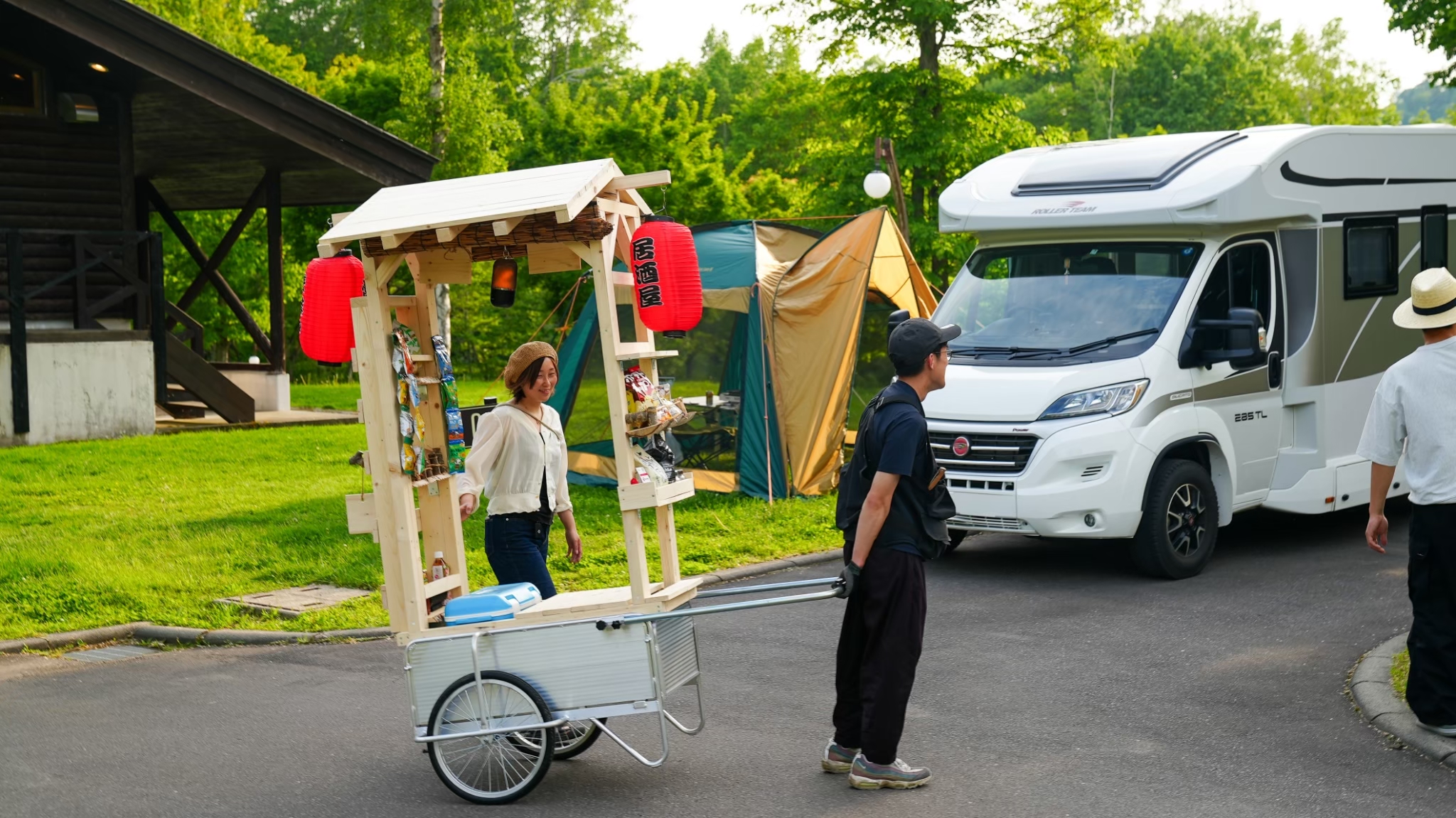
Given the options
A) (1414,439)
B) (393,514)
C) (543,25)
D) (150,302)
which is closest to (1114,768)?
(1414,439)

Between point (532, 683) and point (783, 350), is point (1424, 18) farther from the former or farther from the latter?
point (532, 683)

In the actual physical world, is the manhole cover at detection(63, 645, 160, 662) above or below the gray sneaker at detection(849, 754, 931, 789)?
above

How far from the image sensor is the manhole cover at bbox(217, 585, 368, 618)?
896cm

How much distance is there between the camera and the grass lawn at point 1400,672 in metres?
6.52

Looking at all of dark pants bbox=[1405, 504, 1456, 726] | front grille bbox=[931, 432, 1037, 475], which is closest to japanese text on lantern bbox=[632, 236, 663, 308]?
dark pants bbox=[1405, 504, 1456, 726]

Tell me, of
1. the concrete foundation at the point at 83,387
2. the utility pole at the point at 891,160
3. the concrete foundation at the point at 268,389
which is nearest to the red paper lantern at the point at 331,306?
the utility pole at the point at 891,160

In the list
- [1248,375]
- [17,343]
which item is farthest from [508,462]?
[17,343]

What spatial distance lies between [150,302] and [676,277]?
46.4ft

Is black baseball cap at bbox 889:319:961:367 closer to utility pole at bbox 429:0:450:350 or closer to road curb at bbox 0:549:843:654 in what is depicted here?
road curb at bbox 0:549:843:654

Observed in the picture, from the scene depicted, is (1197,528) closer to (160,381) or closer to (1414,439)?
(1414,439)

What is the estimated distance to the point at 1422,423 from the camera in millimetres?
5875

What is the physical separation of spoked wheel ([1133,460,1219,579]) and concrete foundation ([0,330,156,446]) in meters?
12.7

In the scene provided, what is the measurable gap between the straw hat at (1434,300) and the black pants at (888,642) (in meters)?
2.53

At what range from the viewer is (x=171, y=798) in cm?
562
